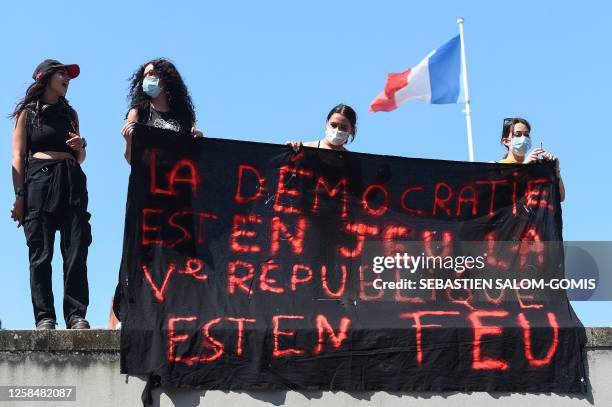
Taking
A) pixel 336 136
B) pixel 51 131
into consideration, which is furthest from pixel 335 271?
pixel 51 131

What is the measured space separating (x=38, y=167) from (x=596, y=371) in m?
4.62

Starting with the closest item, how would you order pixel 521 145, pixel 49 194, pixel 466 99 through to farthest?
pixel 49 194 → pixel 521 145 → pixel 466 99

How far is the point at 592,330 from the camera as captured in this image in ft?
27.0

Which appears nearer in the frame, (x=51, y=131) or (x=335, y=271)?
(x=335, y=271)

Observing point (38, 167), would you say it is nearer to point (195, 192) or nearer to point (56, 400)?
point (195, 192)

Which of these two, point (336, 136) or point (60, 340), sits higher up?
point (336, 136)

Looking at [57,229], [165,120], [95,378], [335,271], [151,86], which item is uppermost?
[151,86]

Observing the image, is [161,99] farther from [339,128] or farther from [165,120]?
[339,128]

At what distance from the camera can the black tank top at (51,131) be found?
846 centimetres

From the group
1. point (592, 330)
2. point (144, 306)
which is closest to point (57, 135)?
point (144, 306)

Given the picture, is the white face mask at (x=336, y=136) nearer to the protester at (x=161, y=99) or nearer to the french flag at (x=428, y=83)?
the protester at (x=161, y=99)

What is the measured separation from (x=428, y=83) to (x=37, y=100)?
29.4ft

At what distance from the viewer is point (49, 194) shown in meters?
8.30

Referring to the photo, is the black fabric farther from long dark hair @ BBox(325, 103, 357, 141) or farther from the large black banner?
long dark hair @ BBox(325, 103, 357, 141)
